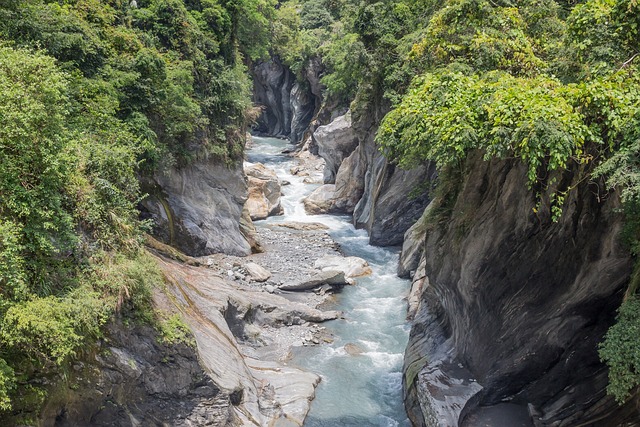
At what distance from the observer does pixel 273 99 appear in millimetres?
60906

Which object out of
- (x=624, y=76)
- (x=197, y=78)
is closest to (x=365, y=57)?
(x=197, y=78)

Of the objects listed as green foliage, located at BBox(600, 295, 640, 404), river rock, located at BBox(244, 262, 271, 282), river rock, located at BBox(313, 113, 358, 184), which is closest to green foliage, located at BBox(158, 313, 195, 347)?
green foliage, located at BBox(600, 295, 640, 404)

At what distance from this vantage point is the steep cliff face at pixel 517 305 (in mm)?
9562

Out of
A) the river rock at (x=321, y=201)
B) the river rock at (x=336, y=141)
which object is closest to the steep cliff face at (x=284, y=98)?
the river rock at (x=336, y=141)

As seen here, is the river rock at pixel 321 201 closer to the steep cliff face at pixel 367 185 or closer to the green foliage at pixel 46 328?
the steep cliff face at pixel 367 185

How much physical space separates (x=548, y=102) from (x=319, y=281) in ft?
48.4

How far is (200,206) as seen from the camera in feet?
74.2

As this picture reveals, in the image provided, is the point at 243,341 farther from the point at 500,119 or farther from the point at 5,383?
the point at 500,119

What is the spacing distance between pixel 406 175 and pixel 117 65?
15.6m

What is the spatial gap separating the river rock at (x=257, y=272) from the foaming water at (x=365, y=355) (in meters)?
3.55

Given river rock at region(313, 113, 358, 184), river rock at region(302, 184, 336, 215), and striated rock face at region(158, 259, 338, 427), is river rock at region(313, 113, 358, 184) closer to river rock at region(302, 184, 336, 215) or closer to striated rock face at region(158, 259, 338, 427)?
river rock at region(302, 184, 336, 215)

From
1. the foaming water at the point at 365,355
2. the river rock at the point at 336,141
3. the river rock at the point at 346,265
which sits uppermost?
the river rock at the point at 336,141

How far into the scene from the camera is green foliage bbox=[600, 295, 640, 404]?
7863 millimetres

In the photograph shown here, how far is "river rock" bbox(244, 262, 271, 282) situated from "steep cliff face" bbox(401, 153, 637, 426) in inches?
358
